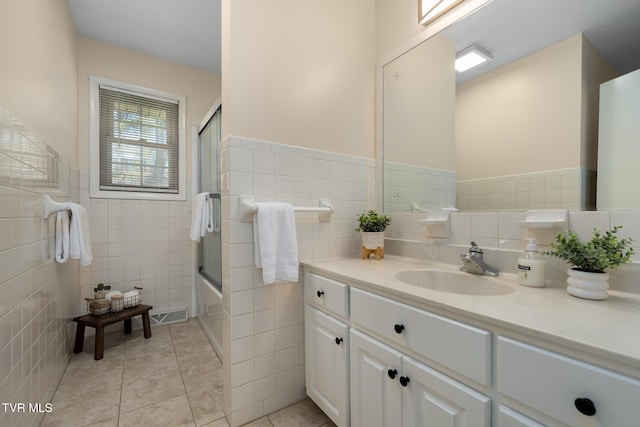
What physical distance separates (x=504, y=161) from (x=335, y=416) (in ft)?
4.37

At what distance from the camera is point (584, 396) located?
0.51 m

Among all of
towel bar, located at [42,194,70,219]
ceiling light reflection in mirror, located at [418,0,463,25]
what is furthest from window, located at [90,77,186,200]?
ceiling light reflection in mirror, located at [418,0,463,25]

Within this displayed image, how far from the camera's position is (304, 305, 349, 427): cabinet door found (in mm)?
1111

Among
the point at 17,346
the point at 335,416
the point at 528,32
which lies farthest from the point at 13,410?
the point at 528,32

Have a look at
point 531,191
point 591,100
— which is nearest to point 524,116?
point 591,100

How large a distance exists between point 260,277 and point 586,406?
1155 millimetres

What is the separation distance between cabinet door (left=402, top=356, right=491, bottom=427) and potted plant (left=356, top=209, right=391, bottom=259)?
69 centimetres

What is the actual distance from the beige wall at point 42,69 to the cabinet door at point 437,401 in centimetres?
172

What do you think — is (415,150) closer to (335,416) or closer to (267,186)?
(267,186)

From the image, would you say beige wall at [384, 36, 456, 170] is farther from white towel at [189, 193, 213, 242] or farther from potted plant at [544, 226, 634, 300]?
white towel at [189, 193, 213, 242]

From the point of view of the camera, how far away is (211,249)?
2.24 meters

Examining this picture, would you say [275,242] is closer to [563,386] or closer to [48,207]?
[563,386]

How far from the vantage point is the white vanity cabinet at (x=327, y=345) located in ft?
3.65

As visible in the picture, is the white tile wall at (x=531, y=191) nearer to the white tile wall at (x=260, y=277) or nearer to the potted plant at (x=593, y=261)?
the potted plant at (x=593, y=261)
